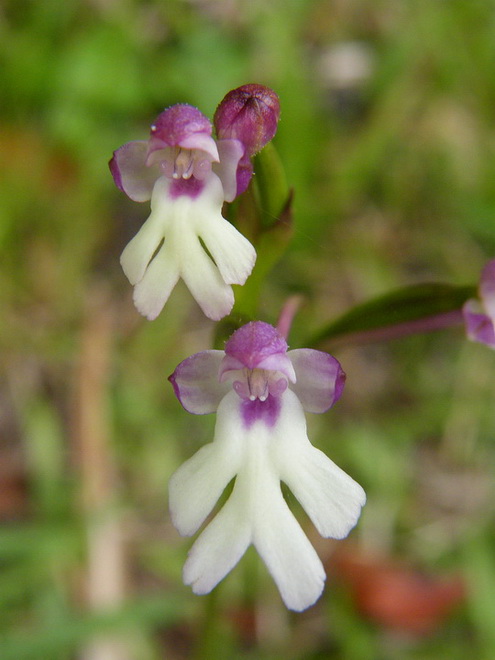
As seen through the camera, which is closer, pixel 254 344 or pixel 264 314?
pixel 254 344

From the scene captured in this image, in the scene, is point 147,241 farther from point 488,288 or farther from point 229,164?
point 488,288

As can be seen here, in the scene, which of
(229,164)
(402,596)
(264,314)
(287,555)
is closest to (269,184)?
(229,164)

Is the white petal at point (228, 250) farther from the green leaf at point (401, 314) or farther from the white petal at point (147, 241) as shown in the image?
the green leaf at point (401, 314)

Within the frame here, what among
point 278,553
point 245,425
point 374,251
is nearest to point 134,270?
point 245,425

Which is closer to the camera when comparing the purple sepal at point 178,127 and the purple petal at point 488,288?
the purple sepal at point 178,127

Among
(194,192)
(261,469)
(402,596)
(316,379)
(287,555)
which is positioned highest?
(194,192)

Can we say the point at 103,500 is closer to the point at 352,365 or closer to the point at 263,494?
the point at 352,365

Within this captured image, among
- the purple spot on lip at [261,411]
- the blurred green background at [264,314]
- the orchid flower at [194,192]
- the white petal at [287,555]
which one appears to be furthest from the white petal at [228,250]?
the blurred green background at [264,314]
